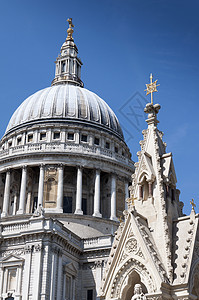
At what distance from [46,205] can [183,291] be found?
51091 millimetres

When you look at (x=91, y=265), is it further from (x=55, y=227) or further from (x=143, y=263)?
(x=143, y=263)

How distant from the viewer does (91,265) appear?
182 ft

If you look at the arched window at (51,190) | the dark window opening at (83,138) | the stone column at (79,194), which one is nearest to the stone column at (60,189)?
the arched window at (51,190)

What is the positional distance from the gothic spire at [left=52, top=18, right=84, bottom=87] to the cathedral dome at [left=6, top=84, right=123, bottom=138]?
9.90 feet

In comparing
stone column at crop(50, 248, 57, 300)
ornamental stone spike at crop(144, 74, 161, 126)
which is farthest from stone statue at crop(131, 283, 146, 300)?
stone column at crop(50, 248, 57, 300)

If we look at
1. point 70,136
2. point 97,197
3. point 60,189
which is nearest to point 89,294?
point 97,197

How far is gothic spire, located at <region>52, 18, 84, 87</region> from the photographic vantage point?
3403 inches

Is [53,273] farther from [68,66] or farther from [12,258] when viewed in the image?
[68,66]

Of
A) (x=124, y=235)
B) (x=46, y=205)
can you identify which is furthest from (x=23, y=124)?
(x=124, y=235)

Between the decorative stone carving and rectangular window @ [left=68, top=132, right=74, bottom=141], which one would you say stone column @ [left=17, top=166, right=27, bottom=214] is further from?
the decorative stone carving

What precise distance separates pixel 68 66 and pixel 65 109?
12674 millimetres

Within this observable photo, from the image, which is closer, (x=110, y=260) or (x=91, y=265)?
(x=110, y=260)

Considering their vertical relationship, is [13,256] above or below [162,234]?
above

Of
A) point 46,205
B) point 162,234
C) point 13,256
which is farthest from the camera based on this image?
point 46,205
